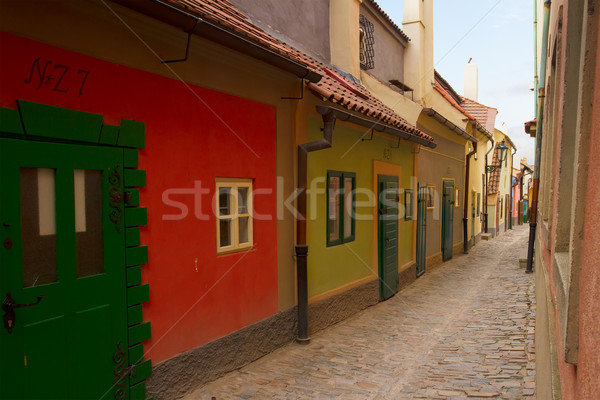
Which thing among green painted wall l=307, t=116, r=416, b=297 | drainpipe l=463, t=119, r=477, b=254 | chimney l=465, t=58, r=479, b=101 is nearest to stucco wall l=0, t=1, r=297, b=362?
green painted wall l=307, t=116, r=416, b=297

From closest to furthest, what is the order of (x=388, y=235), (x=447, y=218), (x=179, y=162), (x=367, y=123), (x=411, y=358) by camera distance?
(x=179, y=162), (x=411, y=358), (x=367, y=123), (x=388, y=235), (x=447, y=218)

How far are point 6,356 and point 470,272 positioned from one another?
12.7 m

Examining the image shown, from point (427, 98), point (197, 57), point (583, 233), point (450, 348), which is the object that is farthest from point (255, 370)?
point (427, 98)

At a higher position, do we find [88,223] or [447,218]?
[88,223]

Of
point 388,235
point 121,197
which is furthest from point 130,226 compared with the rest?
point 388,235

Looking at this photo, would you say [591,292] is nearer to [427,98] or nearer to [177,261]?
[177,261]

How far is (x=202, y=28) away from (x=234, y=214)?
234 cm

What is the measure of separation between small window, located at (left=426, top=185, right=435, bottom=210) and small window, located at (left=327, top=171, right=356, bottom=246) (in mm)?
6043

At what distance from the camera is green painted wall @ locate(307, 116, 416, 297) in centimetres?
714

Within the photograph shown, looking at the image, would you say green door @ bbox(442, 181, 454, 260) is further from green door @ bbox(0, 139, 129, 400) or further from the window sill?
green door @ bbox(0, 139, 129, 400)

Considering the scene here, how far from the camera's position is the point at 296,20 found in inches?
342

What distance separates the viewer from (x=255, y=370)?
5.55 meters

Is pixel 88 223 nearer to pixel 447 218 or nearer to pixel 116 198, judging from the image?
pixel 116 198

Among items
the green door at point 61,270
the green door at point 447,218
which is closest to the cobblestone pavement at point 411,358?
the green door at point 61,270
